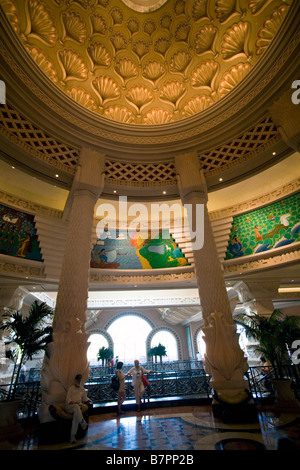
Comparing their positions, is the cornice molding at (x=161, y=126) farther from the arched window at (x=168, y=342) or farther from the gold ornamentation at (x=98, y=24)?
the arched window at (x=168, y=342)

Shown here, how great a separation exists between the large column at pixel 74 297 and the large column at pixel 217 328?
8.57 feet

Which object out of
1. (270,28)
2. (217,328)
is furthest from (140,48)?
(217,328)

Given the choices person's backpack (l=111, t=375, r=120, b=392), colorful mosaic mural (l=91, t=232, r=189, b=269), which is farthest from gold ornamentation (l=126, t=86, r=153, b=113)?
person's backpack (l=111, t=375, r=120, b=392)

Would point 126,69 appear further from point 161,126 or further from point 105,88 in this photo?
point 161,126

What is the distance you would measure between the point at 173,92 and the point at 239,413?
975cm

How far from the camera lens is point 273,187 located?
8.88 m

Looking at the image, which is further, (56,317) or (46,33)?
(46,33)

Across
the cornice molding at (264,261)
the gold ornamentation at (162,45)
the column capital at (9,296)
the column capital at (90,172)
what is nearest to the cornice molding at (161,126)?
the column capital at (90,172)

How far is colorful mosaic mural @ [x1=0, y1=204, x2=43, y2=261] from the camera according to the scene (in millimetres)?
7266

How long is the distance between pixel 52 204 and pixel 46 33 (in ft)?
17.6

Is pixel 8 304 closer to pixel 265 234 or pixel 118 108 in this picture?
pixel 118 108

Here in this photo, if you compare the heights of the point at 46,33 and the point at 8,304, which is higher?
the point at 46,33

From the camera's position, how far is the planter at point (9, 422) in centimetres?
374
